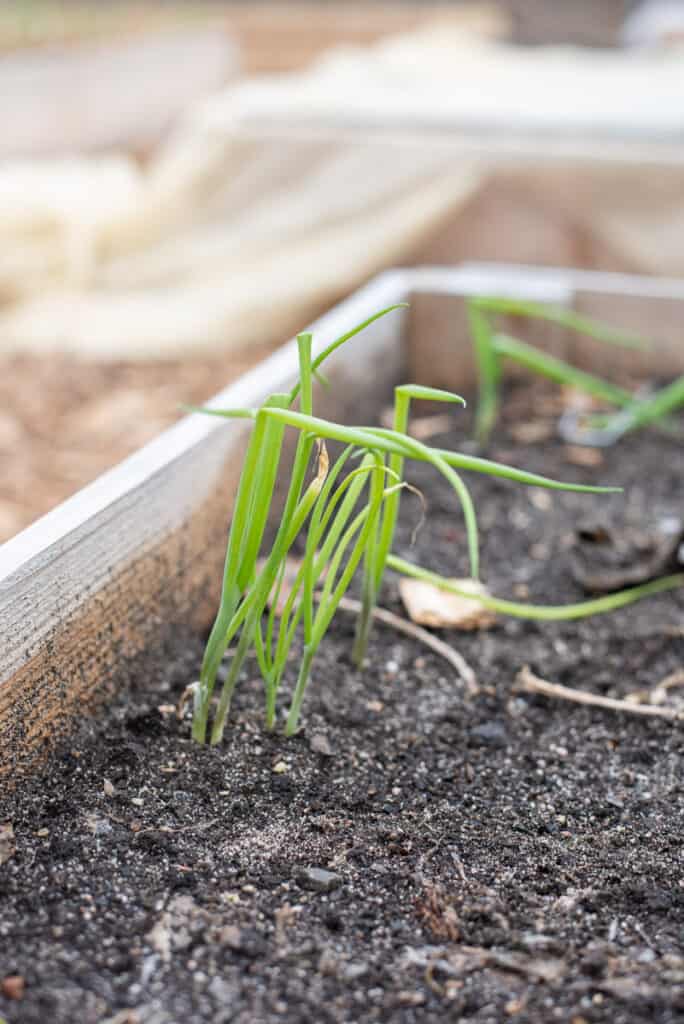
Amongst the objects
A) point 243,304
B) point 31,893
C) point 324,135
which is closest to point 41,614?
point 31,893

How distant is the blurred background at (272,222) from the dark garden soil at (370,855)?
3.09 feet

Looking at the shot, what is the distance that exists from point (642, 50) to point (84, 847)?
17.3 ft

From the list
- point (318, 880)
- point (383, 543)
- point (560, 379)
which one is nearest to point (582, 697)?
point (383, 543)

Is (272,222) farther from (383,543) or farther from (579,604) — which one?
(383,543)

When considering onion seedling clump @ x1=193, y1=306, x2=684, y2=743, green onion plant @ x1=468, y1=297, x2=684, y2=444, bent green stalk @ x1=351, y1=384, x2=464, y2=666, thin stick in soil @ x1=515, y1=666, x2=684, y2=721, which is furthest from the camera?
green onion plant @ x1=468, y1=297, x2=684, y2=444

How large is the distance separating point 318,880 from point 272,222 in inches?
87.5

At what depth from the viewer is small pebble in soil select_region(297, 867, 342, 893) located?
788mm

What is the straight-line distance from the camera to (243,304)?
2.61m

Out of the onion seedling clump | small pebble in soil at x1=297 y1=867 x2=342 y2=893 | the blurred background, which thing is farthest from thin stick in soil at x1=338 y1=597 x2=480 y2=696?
the blurred background

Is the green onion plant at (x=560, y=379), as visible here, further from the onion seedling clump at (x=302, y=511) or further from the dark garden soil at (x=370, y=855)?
the onion seedling clump at (x=302, y=511)

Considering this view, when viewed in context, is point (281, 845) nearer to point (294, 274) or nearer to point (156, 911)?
point (156, 911)

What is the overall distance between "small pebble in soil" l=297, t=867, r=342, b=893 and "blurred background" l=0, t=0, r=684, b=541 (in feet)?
3.66

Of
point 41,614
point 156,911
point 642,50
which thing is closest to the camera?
point 156,911

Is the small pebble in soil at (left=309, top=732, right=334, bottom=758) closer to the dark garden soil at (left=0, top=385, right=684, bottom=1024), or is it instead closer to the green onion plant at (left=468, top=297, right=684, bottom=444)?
the dark garden soil at (left=0, top=385, right=684, bottom=1024)
